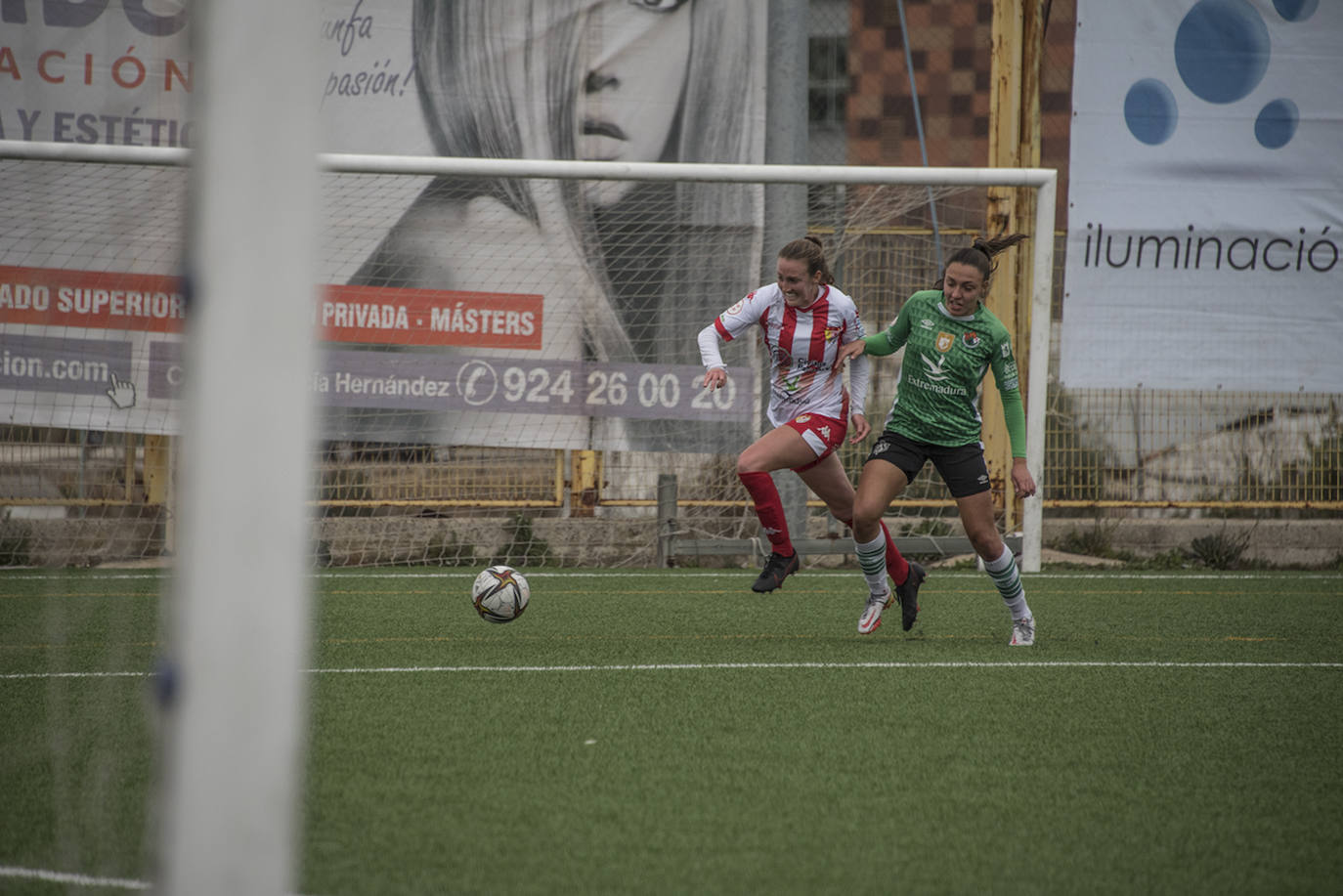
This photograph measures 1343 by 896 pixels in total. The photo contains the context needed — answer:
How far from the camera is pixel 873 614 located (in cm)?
615

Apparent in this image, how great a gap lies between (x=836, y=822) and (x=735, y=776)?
455mm

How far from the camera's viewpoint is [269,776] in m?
1.80

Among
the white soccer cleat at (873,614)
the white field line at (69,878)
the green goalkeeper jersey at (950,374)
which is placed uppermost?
the green goalkeeper jersey at (950,374)

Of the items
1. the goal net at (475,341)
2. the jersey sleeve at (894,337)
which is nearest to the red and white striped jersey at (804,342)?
the jersey sleeve at (894,337)

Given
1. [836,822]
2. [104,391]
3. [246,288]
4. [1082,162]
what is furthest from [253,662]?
[1082,162]

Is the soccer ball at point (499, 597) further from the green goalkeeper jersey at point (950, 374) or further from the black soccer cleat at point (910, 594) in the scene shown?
the green goalkeeper jersey at point (950, 374)

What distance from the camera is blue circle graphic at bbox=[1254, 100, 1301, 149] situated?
9.65 metres

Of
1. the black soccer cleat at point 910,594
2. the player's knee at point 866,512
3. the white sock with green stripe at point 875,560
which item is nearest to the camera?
the player's knee at point 866,512

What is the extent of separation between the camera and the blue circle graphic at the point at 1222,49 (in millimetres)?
9617

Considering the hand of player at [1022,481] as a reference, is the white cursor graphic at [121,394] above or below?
above

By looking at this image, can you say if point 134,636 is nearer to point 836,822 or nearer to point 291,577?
point 836,822

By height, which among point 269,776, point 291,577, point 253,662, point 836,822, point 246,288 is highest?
point 246,288

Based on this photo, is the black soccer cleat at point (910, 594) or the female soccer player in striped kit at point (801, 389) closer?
the black soccer cleat at point (910, 594)

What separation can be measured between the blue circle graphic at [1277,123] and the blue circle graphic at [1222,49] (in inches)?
8.4
